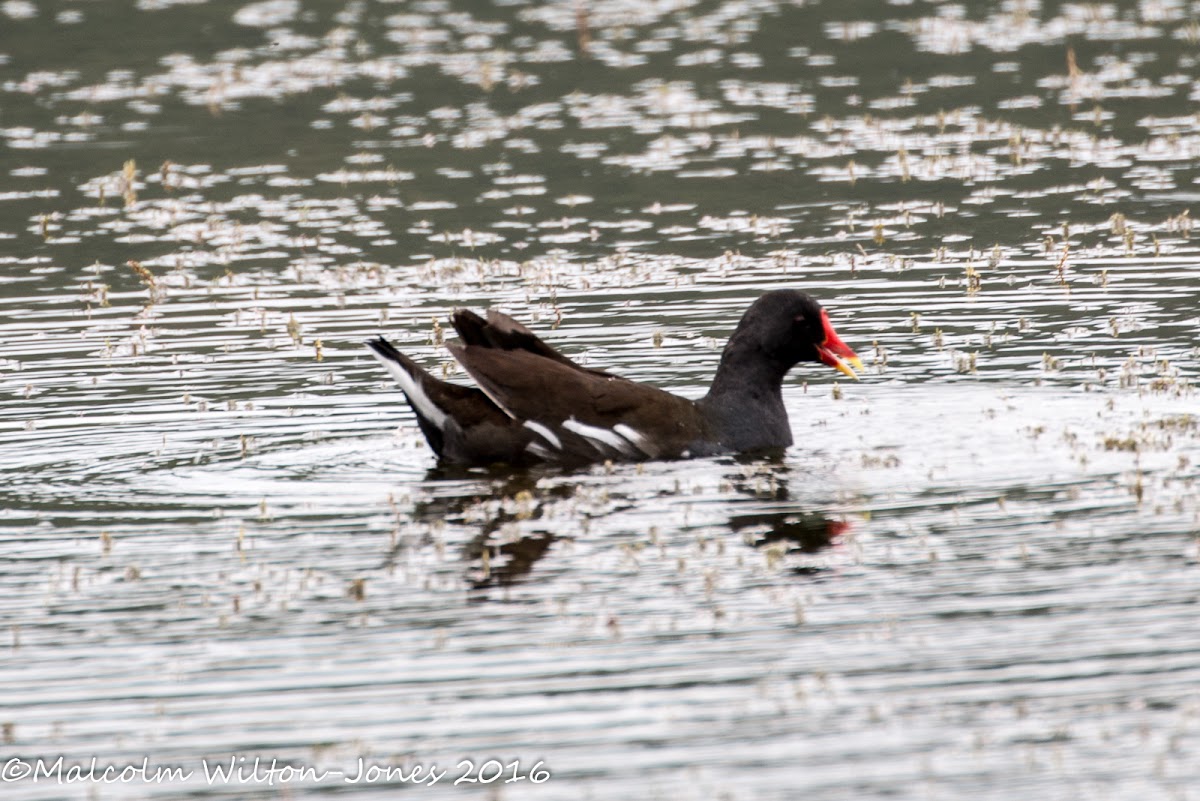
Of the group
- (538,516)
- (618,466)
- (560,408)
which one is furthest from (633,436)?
(538,516)

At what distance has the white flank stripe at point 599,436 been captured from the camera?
1293cm

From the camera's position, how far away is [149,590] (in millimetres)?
10500

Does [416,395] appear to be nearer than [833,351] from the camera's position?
Yes

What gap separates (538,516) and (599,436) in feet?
4.20

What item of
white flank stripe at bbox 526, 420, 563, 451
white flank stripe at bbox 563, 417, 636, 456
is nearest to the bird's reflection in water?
white flank stripe at bbox 526, 420, 563, 451

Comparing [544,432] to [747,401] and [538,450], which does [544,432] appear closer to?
[538,450]

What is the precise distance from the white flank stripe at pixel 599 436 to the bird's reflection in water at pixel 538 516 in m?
0.32

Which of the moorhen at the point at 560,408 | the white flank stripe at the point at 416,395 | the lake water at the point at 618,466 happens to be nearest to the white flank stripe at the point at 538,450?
the moorhen at the point at 560,408

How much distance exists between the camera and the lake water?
27.3 ft

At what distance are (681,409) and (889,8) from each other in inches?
1095

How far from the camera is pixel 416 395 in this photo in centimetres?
1305

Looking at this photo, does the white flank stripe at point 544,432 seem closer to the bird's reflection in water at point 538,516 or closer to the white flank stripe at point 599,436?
the white flank stripe at point 599,436

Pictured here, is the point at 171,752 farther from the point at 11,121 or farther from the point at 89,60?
the point at 89,60

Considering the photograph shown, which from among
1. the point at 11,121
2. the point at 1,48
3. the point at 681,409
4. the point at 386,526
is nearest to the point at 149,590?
the point at 386,526
